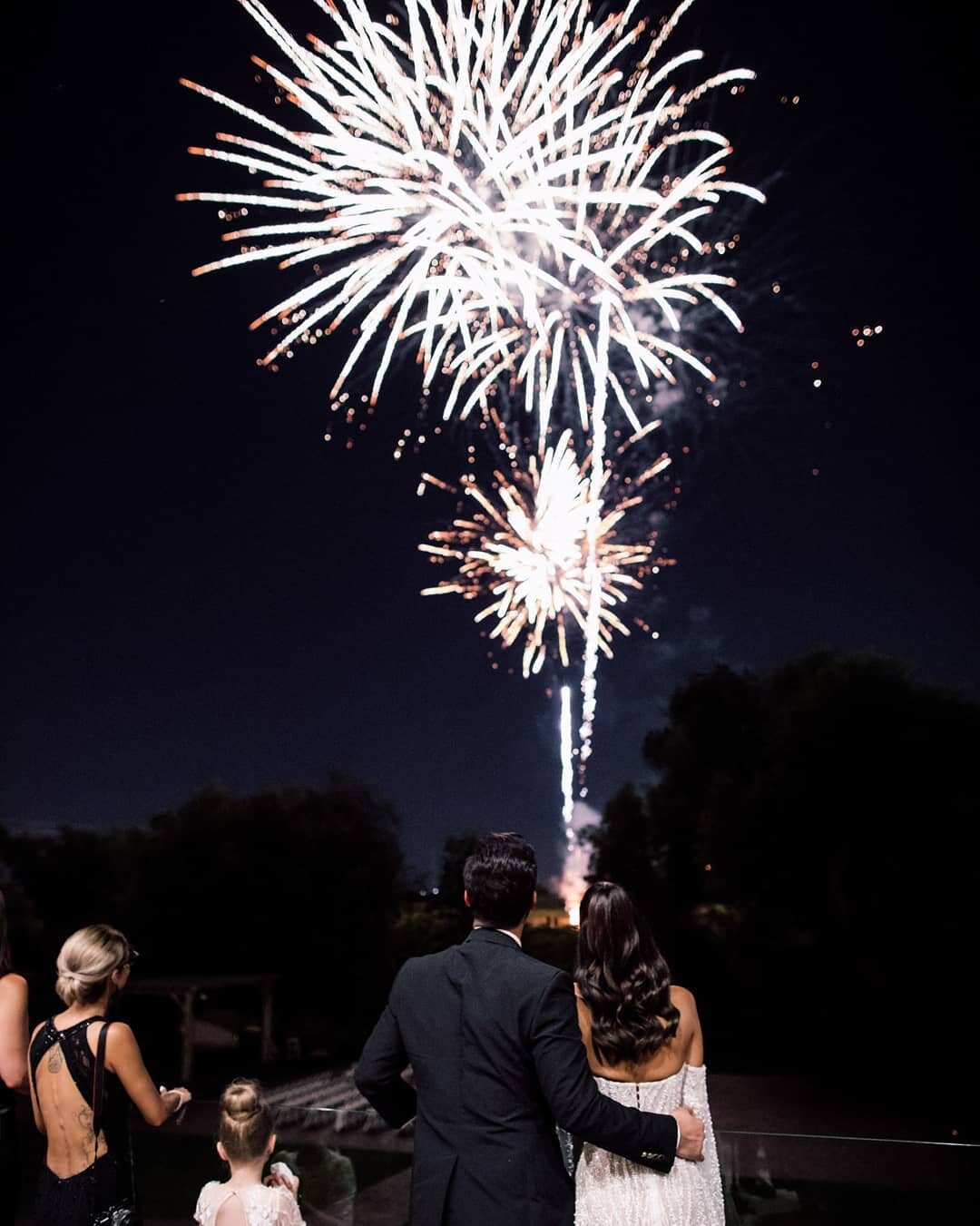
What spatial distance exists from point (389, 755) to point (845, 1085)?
46.2 feet

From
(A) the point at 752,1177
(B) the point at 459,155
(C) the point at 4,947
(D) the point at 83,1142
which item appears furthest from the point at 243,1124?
(B) the point at 459,155

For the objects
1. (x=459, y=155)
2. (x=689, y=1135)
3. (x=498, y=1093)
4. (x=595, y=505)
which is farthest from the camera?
(x=595, y=505)

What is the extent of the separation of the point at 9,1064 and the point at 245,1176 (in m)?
0.58

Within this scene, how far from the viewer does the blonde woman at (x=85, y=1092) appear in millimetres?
2113

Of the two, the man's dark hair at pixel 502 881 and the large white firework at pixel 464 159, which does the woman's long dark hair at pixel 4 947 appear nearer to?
the man's dark hair at pixel 502 881

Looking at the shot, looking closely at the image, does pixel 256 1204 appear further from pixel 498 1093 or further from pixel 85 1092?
pixel 498 1093

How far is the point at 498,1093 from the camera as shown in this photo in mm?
1643

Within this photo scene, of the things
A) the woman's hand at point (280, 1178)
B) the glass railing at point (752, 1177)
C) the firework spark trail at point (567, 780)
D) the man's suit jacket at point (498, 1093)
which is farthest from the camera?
the firework spark trail at point (567, 780)

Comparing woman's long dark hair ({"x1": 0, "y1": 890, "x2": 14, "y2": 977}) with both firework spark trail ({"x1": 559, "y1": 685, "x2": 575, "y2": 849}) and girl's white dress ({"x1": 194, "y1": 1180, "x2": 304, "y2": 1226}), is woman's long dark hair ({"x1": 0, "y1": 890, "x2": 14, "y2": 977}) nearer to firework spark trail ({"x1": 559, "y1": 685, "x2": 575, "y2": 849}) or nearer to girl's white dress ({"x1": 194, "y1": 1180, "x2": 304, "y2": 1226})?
girl's white dress ({"x1": 194, "y1": 1180, "x2": 304, "y2": 1226})

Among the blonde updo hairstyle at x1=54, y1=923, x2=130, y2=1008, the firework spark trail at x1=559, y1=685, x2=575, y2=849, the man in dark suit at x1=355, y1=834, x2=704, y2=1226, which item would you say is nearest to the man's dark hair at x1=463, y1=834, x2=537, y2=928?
the man in dark suit at x1=355, y1=834, x2=704, y2=1226

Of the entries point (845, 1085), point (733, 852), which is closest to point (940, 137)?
point (733, 852)

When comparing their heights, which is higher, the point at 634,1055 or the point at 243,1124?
the point at 634,1055

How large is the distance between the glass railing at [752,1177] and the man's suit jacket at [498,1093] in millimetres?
1472

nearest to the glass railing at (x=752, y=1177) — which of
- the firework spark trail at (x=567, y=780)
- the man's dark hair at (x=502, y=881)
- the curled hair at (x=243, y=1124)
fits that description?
the curled hair at (x=243, y=1124)
